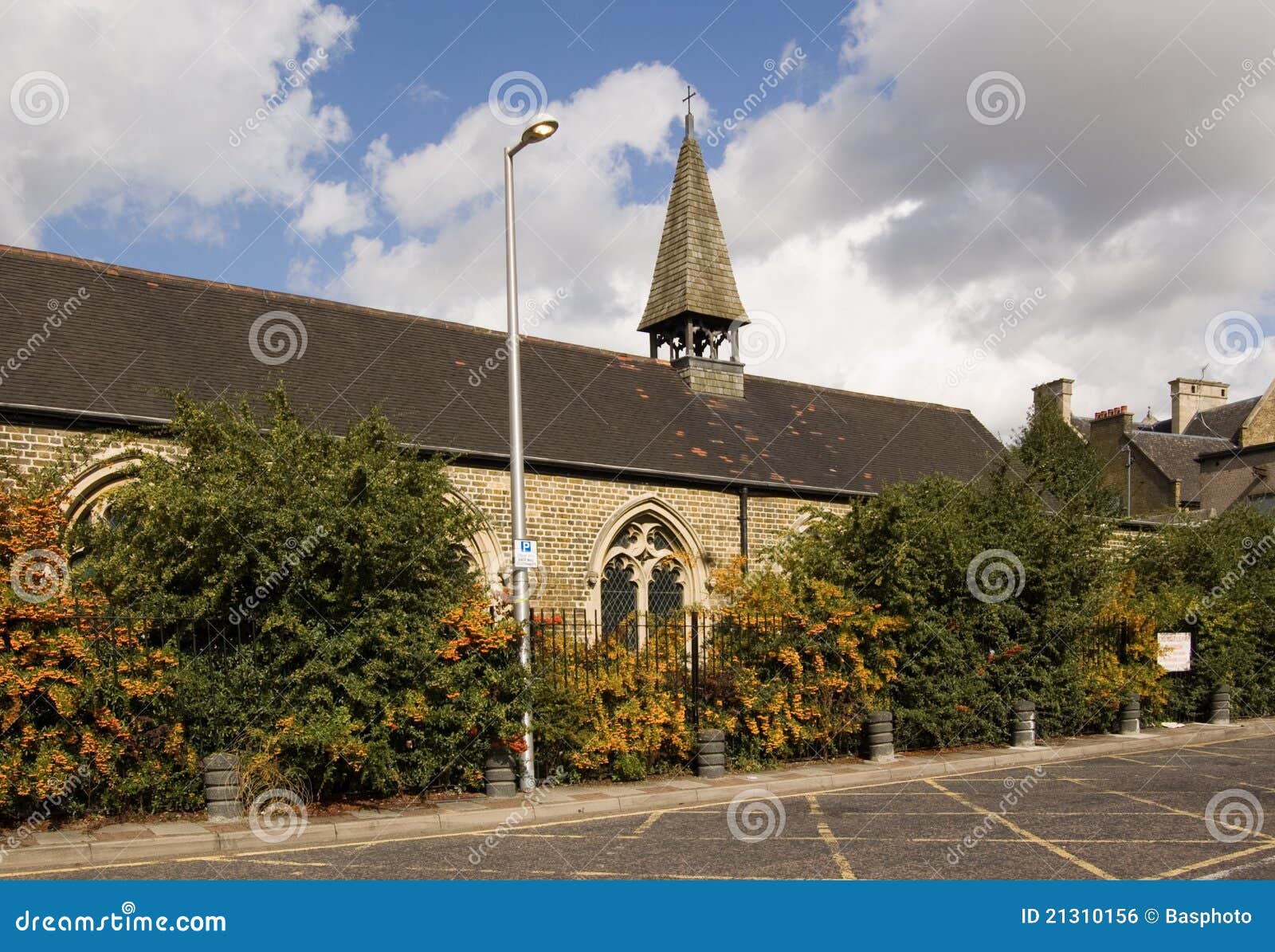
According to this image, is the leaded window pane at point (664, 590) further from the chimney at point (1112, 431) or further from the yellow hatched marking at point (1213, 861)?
the chimney at point (1112, 431)

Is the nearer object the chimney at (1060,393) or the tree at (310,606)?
the tree at (310,606)

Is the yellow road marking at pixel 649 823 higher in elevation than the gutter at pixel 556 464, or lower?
lower

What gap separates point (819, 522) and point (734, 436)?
8.61 metres

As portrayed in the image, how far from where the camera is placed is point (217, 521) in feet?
35.4

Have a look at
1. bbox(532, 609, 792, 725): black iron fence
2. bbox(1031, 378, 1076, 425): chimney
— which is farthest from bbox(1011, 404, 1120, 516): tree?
bbox(532, 609, 792, 725): black iron fence

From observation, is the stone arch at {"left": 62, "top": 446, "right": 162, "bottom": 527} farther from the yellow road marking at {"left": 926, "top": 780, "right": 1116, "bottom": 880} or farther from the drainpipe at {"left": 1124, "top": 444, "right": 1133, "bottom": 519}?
the drainpipe at {"left": 1124, "top": 444, "right": 1133, "bottom": 519}

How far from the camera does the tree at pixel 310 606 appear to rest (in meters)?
10.7

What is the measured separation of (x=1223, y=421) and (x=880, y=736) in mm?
41134

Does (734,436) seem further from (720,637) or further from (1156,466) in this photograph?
(1156,466)

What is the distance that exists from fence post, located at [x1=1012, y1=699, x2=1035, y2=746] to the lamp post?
26.8ft

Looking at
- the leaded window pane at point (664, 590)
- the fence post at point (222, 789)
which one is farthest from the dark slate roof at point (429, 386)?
the fence post at point (222, 789)

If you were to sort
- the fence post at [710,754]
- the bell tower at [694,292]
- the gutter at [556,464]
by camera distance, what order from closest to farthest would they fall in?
the fence post at [710,754]
the gutter at [556,464]
the bell tower at [694,292]

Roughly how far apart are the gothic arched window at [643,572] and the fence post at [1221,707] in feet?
33.7

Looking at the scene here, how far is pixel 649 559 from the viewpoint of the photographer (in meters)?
21.8
